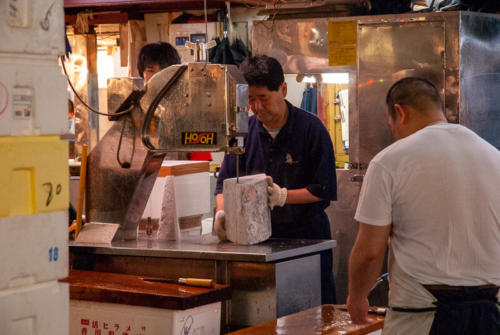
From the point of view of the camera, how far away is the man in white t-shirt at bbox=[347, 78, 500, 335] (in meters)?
2.41

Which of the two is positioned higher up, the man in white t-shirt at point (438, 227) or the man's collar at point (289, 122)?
the man's collar at point (289, 122)

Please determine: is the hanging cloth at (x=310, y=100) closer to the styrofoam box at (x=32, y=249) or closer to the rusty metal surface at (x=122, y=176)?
the rusty metal surface at (x=122, y=176)

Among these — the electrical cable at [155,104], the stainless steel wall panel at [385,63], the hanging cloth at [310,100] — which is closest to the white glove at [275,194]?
the electrical cable at [155,104]

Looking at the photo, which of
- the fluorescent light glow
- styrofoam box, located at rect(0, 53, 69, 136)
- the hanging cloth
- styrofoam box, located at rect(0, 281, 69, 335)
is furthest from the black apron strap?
the hanging cloth

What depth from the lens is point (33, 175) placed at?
1767 mm

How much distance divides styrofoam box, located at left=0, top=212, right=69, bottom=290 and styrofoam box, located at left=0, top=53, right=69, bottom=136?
22 centimetres

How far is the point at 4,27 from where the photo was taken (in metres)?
1.67

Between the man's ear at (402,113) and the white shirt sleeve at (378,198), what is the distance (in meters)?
0.28

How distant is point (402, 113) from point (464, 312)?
0.75 m

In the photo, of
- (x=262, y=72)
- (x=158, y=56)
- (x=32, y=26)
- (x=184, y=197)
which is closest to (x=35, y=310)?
(x=32, y=26)

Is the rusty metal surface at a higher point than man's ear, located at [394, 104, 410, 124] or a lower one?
lower

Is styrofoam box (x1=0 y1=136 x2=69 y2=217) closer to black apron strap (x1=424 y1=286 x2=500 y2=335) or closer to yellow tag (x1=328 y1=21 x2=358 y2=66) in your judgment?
black apron strap (x1=424 y1=286 x2=500 y2=335)

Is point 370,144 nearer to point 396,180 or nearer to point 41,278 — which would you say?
point 396,180

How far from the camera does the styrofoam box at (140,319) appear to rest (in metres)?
2.67
